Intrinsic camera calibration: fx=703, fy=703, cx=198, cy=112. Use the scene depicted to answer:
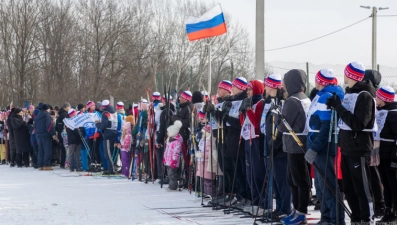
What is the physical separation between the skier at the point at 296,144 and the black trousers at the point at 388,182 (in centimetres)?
114

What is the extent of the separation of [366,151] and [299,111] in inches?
56.1

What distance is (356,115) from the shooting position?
779 cm

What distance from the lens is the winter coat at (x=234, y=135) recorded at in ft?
35.8

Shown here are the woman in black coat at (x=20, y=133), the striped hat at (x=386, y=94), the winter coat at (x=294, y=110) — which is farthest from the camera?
the woman in black coat at (x=20, y=133)

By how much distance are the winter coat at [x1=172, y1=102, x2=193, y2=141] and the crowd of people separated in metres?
0.02

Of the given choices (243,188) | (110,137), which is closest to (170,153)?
(243,188)

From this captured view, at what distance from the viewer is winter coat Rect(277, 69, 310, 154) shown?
8.98 meters

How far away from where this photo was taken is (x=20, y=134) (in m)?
22.6

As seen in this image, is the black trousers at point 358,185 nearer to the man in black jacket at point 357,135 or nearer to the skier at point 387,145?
the man in black jacket at point 357,135

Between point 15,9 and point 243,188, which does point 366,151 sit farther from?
point 15,9

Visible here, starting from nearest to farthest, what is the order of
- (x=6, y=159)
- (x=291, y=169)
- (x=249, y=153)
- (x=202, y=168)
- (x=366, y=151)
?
(x=366, y=151)
(x=291, y=169)
(x=249, y=153)
(x=202, y=168)
(x=6, y=159)

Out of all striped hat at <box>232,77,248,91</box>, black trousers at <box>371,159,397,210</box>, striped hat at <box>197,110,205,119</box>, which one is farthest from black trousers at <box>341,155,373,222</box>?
striped hat at <box>197,110,205,119</box>

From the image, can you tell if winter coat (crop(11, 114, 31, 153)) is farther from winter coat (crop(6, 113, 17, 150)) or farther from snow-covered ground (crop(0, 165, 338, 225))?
snow-covered ground (crop(0, 165, 338, 225))

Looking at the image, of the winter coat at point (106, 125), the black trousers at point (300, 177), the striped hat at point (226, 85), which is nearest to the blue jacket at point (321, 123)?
the black trousers at point (300, 177)
